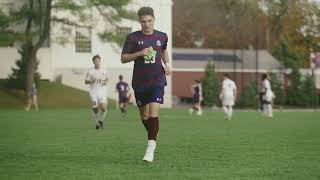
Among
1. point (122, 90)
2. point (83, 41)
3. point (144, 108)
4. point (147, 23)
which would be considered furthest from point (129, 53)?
point (83, 41)

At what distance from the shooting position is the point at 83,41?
65625mm

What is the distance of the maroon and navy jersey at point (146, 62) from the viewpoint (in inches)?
449

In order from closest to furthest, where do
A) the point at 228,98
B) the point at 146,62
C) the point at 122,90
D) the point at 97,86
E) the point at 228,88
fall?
the point at 146,62 → the point at 97,86 → the point at 228,98 → the point at 228,88 → the point at 122,90

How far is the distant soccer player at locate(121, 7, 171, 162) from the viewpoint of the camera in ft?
37.3

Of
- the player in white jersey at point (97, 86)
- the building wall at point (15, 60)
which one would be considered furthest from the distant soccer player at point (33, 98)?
the player in white jersey at point (97, 86)

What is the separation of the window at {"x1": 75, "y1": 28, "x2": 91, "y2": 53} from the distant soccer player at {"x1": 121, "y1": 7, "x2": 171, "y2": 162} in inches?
2007

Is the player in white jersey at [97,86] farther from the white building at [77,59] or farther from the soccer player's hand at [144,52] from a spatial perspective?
the white building at [77,59]

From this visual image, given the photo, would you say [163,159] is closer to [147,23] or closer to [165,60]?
[165,60]

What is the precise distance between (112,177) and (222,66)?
6724cm

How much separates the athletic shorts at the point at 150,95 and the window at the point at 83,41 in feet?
167

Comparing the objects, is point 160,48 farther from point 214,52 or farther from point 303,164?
point 214,52

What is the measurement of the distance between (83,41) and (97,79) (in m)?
44.2

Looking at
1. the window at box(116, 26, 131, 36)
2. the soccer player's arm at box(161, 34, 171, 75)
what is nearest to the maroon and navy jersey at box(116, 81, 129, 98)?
the window at box(116, 26, 131, 36)

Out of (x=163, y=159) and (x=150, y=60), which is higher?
(x=150, y=60)
